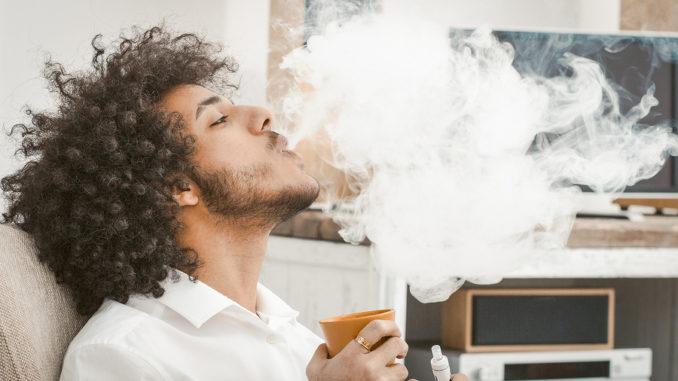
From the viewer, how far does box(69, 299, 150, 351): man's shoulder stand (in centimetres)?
92

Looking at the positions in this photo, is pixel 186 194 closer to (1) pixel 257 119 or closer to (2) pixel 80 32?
(1) pixel 257 119

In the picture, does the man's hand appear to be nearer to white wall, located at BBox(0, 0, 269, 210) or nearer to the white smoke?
the white smoke

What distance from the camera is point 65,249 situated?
1076 mm

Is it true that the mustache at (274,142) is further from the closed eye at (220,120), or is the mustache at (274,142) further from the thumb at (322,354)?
the thumb at (322,354)

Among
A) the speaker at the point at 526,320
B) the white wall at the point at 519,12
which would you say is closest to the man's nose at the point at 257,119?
the speaker at the point at 526,320

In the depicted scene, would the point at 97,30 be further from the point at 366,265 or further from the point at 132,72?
the point at 366,265

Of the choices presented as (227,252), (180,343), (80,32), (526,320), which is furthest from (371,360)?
(80,32)

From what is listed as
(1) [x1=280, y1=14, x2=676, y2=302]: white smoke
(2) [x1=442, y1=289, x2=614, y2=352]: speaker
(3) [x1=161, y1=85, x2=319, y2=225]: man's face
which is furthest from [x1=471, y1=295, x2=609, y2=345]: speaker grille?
(3) [x1=161, y1=85, x2=319, y2=225]: man's face

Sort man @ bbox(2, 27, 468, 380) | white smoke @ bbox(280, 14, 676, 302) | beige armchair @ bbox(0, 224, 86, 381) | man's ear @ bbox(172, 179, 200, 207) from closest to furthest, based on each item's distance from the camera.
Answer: beige armchair @ bbox(0, 224, 86, 381)
man @ bbox(2, 27, 468, 380)
man's ear @ bbox(172, 179, 200, 207)
white smoke @ bbox(280, 14, 676, 302)

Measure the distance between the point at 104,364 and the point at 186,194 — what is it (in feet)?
1.15

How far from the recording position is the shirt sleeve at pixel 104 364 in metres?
0.90

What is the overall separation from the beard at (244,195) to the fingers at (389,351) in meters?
0.36

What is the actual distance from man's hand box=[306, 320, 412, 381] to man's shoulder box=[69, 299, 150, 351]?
260mm

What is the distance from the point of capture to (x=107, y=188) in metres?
1.10
